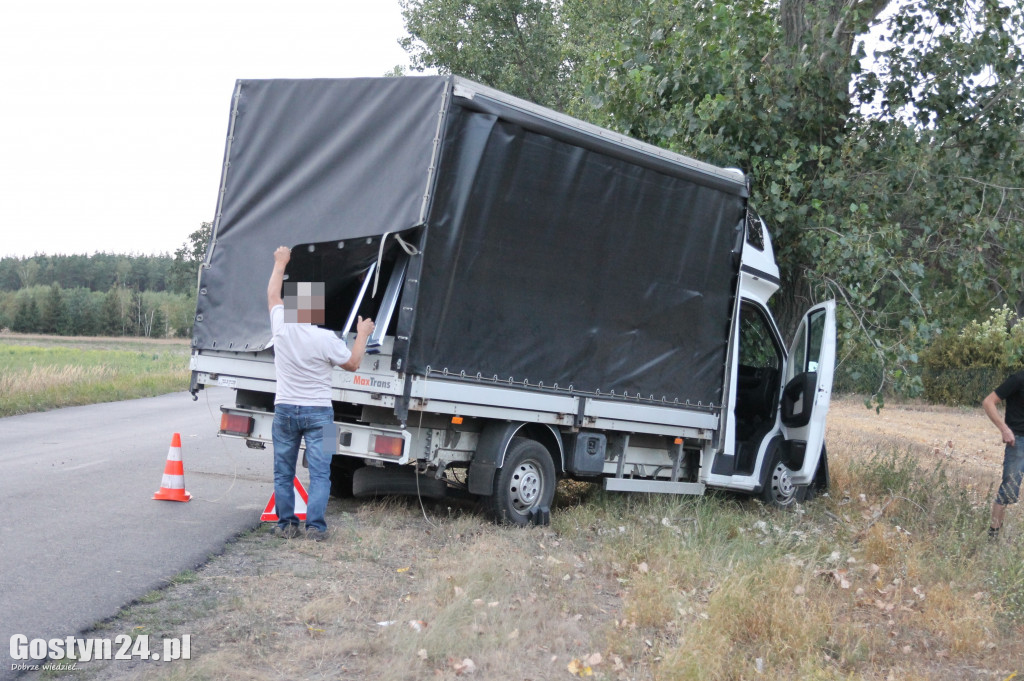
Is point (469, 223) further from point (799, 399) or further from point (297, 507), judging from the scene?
point (799, 399)

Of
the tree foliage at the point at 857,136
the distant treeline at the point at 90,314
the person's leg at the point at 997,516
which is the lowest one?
the distant treeline at the point at 90,314

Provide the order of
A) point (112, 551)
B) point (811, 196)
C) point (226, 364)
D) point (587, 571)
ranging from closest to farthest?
point (112, 551)
point (587, 571)
point (226, 364)
point (811, 196)

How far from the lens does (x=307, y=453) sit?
6.75 m

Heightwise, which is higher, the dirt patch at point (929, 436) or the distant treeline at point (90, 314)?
the dirt patch at point (929, 436)

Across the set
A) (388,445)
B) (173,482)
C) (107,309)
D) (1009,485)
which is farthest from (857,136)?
(107,309)

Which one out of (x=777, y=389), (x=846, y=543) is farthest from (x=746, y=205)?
(x=846, y=543)

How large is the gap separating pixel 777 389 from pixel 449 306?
469 cm

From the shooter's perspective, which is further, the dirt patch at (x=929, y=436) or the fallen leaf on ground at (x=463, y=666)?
the dirt patch at (x=929, y=436)

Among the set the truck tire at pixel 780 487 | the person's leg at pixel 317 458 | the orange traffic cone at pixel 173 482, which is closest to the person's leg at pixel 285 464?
the person's leg at pixel 317 458

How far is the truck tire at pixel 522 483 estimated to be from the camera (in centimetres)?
745

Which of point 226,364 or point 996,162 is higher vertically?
point 996,162

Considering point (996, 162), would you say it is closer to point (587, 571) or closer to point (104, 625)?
point (587, 571)

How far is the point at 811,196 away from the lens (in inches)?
440

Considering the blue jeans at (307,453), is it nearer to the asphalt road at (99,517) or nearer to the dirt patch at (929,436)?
the asphalt road at (99,517)
